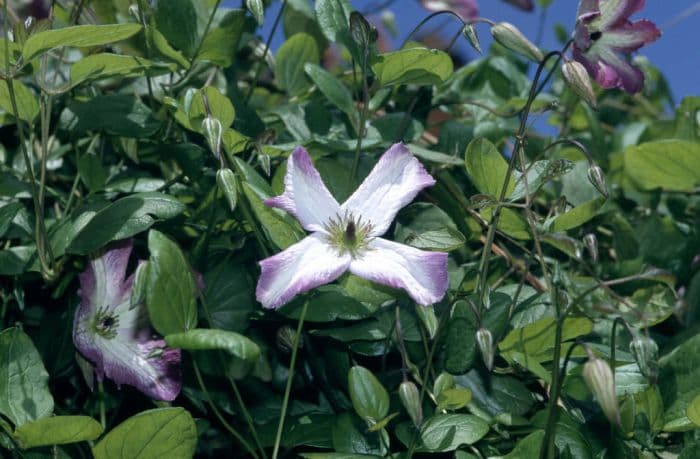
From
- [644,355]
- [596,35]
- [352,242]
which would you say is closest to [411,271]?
[352,242]

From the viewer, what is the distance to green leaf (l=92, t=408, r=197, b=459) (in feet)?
1.68

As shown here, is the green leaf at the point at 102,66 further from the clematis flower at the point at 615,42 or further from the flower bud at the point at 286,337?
the clematis flower at the point at 615,42

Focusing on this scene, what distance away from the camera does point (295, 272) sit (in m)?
0.52

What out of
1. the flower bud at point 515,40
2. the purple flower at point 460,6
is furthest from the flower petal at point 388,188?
the purple flower at point 460,6

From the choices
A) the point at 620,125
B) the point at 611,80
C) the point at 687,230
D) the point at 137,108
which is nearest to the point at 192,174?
the point at 137,108

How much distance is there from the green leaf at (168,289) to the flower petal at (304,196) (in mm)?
68

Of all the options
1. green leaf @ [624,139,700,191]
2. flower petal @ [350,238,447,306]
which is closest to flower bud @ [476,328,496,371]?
flower petal @ [350,238,447,306]

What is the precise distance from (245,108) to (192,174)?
89 millimetres

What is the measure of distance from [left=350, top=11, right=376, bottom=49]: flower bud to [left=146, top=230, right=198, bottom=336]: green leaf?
0.22 meters

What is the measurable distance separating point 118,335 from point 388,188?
0.72ft

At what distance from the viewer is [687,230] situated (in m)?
0.94

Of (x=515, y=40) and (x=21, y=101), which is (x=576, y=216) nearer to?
(x=515, y=40)

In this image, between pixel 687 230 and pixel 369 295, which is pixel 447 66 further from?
pixel 687 230

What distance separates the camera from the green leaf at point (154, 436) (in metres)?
0.51
